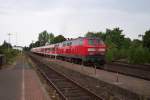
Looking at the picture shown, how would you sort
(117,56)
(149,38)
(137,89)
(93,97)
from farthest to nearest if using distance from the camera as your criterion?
(117,56)
(149,38)
(137,89)
(93,97)

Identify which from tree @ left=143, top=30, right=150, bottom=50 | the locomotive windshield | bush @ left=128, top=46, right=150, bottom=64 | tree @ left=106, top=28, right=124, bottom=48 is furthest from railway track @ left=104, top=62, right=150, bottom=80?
tree @ left=106, top=28, right=124, bottom=48

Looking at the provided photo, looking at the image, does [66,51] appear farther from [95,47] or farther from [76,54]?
[95,47]

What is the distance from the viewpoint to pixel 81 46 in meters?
30.1

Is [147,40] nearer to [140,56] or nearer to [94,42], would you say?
[140,56]

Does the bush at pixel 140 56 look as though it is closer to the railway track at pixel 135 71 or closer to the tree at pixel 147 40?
the railway track at pixel 135 71

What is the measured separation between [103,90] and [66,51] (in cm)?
2572

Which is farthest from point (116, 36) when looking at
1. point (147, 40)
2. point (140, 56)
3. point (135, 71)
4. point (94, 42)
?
point (135, 71)

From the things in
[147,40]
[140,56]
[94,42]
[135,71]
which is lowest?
[135,71]

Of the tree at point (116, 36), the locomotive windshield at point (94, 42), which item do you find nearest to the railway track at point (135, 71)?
the locomotive windshield at point (94, 42)

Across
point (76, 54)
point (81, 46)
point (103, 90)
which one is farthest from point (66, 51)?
point (103, 90)

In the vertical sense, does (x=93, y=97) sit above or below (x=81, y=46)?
below

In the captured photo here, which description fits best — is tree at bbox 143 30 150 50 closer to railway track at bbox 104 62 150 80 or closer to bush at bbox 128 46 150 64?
bush at bbox 128 46 150 64

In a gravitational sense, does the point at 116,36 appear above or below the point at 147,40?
above

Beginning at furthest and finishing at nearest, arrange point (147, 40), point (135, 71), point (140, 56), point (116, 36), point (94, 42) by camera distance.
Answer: point (116, 36) → point (147, 40) → point (140, 56) → point (94, 42) → point (135, 71)
